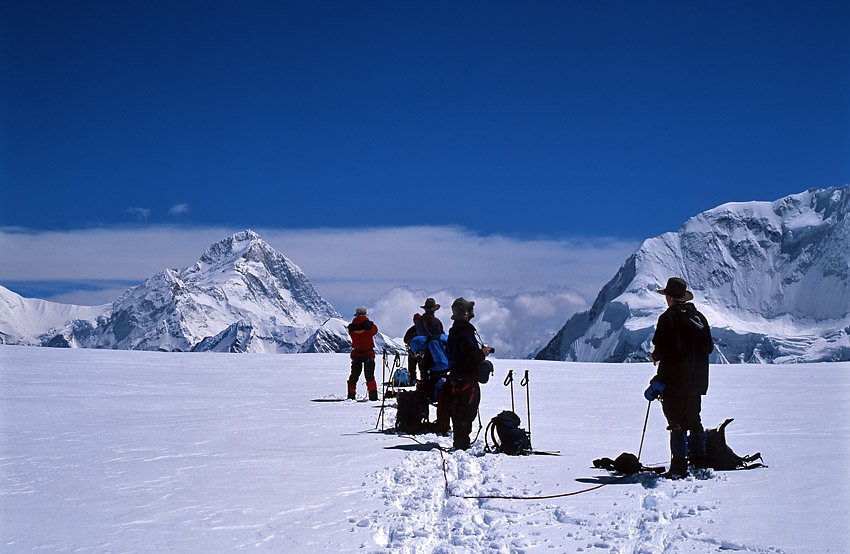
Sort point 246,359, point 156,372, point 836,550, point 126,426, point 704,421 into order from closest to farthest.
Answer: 1. point 836,550
2. point 126,426
3. point 704,421
4. point 156,372
5. point 246,359

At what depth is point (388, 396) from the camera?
1567 cm

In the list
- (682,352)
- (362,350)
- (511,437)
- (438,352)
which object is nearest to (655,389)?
(682,352)

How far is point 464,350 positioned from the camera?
982 centimetres

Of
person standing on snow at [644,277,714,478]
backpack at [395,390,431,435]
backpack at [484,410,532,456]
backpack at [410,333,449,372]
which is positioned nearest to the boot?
person standing on snow at [644,277,714,478]

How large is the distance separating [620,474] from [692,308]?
1.92 metres

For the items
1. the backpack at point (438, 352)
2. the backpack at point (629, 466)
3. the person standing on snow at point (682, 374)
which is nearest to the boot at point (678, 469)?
the person standing on snow at point (682, 374)

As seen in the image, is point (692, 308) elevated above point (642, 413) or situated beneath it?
elevated above

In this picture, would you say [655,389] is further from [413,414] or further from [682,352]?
[413,414]

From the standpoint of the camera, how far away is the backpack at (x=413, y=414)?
37.2 feet

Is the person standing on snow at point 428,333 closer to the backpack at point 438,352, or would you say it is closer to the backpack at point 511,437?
the backpack at point 438,352

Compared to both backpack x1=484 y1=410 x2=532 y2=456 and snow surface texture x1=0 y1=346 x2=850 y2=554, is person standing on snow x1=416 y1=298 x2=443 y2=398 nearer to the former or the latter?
snow surface texture x1=0 y1=346 x2=850 y2=554

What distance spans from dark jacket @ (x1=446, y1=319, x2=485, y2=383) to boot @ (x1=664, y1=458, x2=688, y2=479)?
3.06 metres

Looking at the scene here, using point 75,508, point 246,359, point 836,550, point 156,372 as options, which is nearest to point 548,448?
point 836,550

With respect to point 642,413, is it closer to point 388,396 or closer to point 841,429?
point 841,429
